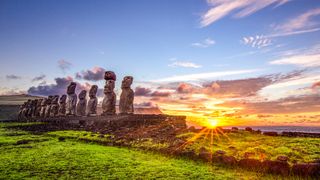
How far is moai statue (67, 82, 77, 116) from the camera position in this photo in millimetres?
35219

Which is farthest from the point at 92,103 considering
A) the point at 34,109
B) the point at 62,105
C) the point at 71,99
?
the point at 34,109

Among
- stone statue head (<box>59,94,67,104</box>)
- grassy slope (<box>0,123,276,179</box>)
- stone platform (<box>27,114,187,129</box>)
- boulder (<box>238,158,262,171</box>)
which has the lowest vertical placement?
grassy slope (<box>0,123,276,179</box>)

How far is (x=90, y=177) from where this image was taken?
844 centimetres

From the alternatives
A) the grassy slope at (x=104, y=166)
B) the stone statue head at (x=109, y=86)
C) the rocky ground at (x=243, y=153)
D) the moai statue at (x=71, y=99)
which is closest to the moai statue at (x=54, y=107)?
the moai statue at (x=71, y=99)

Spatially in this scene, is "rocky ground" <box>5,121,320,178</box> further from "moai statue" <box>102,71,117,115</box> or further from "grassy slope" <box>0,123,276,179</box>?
"moai statue" <box>102,71,117,115</box>

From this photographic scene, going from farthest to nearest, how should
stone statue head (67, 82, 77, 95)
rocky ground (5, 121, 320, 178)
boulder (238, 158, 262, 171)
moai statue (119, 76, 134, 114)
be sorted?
1. stone statue head (67, 82, 77, 95)
2. moai statue (119, 76, 134, 114)
3. boulder (238, 158, 262, 171)
4. rocky ground (5, 121, 320, 178)

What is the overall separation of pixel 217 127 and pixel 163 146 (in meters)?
7.76

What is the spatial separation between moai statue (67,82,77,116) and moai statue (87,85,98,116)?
4094 mm

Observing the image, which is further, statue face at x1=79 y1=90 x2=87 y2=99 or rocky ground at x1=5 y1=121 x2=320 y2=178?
statue face at x1=79 y1=90 x2=87 y2=99

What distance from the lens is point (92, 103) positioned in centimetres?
3155

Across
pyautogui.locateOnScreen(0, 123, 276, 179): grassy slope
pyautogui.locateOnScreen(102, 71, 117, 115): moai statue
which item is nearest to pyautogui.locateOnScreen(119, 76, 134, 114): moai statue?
pyautogui.locateOnScreen(102, 71, 117, 115): moai statue

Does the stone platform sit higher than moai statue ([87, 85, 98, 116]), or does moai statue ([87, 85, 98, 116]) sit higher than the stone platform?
moai statue ([87, 85, 98, 116])

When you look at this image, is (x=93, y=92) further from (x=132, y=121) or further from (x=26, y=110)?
(x=26, y=110)

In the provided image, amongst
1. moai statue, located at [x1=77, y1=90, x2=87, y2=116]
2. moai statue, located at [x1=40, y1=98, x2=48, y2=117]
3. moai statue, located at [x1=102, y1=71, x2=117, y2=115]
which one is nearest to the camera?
moai statue, located at [x1=102, y1=71, x2=117, y2=115]
